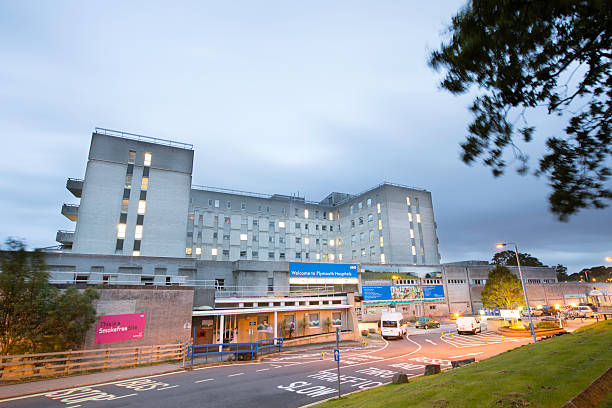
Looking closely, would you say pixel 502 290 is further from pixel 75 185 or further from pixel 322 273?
pixel 75 185

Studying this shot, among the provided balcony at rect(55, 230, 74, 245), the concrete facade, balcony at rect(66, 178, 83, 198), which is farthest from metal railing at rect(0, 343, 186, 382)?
balcony at rect(66, 178, 83, 198)

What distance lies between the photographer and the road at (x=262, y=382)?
→ 13.9 meters

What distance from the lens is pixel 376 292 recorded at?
55.8 m

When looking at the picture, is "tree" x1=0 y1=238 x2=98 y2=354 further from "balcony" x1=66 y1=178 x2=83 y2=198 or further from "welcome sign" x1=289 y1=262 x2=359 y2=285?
"balcony" x1=66 y1=178 x2=83 y2=198

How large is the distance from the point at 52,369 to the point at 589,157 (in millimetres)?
27130

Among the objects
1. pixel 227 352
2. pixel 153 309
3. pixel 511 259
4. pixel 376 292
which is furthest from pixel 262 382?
pixel 511 259

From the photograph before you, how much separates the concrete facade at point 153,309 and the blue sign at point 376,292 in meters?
36.2

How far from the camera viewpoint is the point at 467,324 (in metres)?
35.2

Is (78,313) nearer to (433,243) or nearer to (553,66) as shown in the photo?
(553,66)

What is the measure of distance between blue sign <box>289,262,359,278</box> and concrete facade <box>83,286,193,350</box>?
2532cm

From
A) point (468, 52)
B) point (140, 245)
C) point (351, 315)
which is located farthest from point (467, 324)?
point (140, 245)

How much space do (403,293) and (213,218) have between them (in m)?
42.1

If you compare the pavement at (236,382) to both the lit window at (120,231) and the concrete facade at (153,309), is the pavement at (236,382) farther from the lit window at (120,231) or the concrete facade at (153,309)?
the lit window at (120,231)

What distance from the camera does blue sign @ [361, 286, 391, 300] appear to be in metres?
54.8
